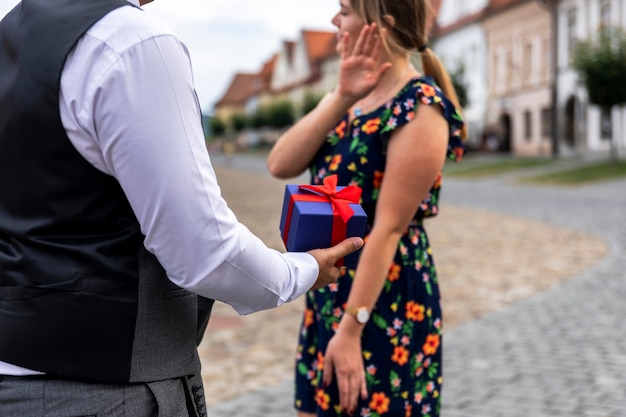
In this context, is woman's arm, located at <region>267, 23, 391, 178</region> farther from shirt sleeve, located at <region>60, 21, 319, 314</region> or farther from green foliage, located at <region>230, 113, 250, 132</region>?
green foliage, located at <region>230, 113, 250, 132</region>

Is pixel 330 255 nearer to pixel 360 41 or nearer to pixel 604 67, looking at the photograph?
pixel 360 41

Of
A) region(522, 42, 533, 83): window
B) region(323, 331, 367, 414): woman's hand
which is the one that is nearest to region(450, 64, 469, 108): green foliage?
region(522, 42, 533, 83): window

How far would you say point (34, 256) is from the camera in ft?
4.39

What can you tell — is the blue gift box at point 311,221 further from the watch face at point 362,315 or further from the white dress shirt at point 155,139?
the watch face at point 362,315

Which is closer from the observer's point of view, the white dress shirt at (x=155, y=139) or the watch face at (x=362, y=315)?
the white dress shirt at (x=155, y=139)

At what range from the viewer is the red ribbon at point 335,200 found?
152cm

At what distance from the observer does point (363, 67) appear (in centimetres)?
228

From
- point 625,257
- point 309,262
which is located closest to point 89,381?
point 309,262

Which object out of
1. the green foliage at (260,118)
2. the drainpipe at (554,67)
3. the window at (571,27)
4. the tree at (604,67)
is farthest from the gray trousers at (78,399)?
the green foliage at (260,118)

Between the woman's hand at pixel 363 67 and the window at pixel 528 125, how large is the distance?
40.6 m

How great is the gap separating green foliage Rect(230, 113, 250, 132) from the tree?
66295 mm

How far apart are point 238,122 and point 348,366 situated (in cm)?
9327

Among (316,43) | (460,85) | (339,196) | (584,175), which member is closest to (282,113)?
(316,43)

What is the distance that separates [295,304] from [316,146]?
5.45 m
